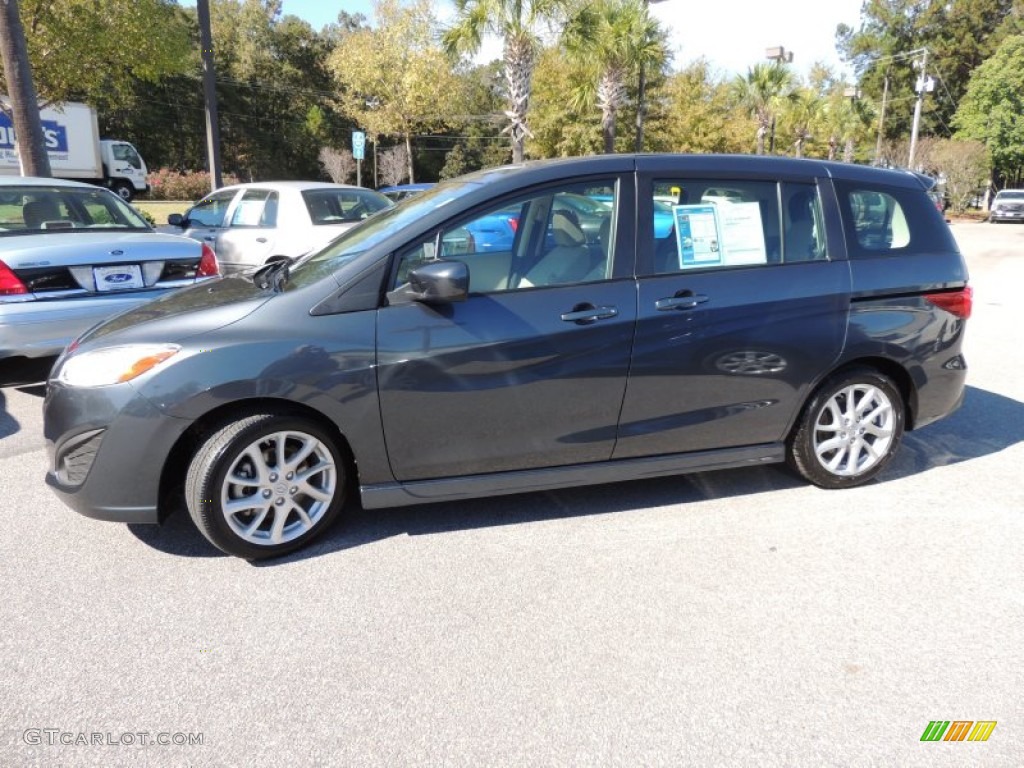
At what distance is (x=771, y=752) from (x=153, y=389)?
2.61m

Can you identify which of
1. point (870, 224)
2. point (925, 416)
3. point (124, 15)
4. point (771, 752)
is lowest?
point (771, 752)

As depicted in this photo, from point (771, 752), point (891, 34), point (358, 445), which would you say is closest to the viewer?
point (771, 752)

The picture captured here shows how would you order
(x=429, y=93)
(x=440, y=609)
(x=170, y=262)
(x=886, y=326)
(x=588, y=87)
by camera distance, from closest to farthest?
(x=440, y=609) < (x=886, y=326) < (x=170, y=262) < (x=588, y=87) < (x=429, y=93)

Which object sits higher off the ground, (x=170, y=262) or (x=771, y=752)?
(x=170, y=262)

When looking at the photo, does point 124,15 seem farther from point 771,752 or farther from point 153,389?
point 771,752

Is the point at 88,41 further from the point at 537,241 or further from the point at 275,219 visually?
the point at 537,241

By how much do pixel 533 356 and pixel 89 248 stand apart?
12.1ft

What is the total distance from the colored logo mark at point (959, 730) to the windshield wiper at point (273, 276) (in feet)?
9.80

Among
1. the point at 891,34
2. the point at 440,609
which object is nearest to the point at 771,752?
the point at 440,609

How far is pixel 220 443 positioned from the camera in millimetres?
3117

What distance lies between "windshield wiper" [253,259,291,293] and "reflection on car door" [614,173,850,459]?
5.57 feet

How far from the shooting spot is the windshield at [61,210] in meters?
5.90

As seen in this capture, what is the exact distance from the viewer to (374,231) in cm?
375

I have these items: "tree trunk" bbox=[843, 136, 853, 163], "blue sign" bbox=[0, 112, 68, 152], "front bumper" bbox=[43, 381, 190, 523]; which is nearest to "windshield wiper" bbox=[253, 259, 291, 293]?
"front bumper" bbox=[43, 381, 190, 523]
